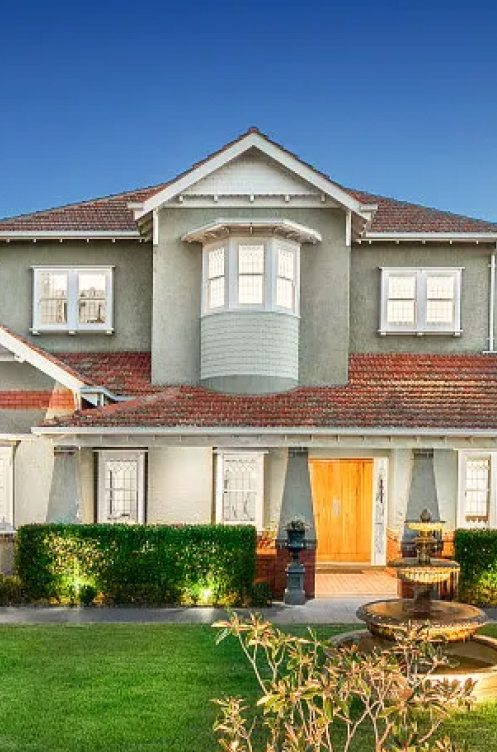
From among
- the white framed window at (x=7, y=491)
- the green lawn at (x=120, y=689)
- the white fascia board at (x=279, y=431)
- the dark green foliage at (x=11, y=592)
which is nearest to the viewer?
the green lawn at (x=120, y=689)

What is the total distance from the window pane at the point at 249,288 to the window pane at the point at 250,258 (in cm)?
15

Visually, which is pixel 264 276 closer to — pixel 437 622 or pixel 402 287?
pixel 402 287

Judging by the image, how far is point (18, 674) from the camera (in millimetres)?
11133

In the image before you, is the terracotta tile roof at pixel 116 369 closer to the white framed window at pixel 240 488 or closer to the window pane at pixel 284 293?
the white framed window at pixel 240 488

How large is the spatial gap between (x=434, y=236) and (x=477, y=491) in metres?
5.98

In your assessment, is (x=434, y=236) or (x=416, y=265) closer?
(x=434, y=236)

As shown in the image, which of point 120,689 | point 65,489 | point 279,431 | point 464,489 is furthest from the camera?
point 464,489

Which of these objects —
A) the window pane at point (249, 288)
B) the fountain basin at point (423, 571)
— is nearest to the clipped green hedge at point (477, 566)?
the fountain basin at point (423, 571)

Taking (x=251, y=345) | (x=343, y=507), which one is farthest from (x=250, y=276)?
(x=343, y=507)

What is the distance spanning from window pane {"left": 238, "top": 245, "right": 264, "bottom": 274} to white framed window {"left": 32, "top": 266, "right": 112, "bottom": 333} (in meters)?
3.80

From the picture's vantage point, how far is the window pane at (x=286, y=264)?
63.0 feet

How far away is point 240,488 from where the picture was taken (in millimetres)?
19562

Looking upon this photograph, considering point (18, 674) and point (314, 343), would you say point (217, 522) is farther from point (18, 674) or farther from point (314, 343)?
point (18, 674)

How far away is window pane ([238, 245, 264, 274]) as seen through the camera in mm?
19078
